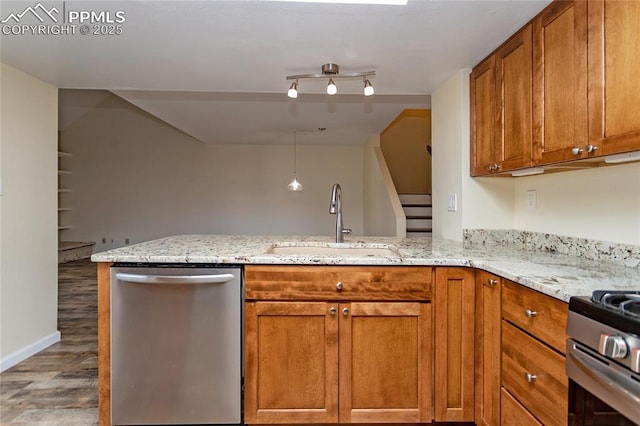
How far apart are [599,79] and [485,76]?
92 cm

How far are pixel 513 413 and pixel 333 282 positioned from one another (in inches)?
35.0

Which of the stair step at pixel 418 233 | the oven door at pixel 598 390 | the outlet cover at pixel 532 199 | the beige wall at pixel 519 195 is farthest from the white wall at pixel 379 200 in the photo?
the oven door at pixel 598 390

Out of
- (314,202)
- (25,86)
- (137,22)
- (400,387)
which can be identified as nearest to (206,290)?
(400,387)

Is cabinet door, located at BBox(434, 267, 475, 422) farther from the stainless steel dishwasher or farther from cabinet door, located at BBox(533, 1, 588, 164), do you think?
the stainless steel dishwasher

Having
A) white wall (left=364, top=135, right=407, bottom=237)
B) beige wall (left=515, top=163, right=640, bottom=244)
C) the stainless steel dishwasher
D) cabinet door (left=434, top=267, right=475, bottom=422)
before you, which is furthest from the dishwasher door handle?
white wall (left=364, top=135, right=407, bottom=237)

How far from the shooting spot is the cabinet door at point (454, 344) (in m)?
1.78

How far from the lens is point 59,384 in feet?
7.73

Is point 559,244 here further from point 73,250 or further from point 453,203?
point 73,250

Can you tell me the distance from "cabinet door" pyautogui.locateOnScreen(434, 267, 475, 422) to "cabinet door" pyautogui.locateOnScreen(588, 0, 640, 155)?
78 cm

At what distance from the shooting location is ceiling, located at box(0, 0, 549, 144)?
177cm

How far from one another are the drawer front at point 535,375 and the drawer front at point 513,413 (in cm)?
2

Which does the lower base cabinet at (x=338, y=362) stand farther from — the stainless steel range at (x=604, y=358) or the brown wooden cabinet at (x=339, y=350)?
the stainless steel range at (x=604, y=358)

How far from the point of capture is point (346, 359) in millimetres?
1786

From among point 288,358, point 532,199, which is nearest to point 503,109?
point 532,199
